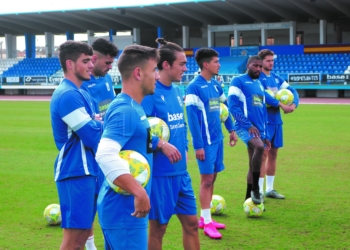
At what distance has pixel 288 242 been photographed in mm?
6344

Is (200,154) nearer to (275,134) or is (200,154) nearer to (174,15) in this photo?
(275,134)

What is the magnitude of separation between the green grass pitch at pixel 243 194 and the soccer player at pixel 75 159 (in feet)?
5.93

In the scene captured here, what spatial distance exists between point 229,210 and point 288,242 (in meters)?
1.68

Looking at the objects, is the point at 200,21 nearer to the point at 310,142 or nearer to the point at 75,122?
the point at 310,142

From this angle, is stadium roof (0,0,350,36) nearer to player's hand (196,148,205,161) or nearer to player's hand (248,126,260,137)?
player's hand (248,126,260,137)

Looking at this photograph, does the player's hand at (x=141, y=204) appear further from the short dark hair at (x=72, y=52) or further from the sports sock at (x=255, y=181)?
the sports sock at (x=255, y=181)

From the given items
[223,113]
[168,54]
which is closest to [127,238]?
[168,54]

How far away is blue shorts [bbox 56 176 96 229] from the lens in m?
4.60

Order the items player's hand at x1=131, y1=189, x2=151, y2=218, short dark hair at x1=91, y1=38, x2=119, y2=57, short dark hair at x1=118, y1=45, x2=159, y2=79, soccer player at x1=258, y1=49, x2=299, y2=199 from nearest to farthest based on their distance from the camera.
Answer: player's hand at x1=131, y1=189, x2=151, y2=218 → short dark hair at x1=118, y1=45, x2=159, y2=79 → short dark hair at x1=91, y1=38, x2=119, y2=57 → soccer player at x1=258, y1=49, x2=299, y2=199

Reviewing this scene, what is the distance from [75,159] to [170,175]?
92 cm

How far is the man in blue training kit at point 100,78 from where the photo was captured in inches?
229

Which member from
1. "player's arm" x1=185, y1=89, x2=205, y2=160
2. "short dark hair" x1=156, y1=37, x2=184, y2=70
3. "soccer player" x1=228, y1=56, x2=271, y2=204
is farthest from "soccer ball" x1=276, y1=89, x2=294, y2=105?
"short dark hair" x1=156, y1=37, x2=184, y2=70

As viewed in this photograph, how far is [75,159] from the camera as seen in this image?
4641 millimetres

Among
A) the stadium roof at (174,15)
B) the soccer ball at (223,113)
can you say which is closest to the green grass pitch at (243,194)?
the soccer ball at (223,113)
